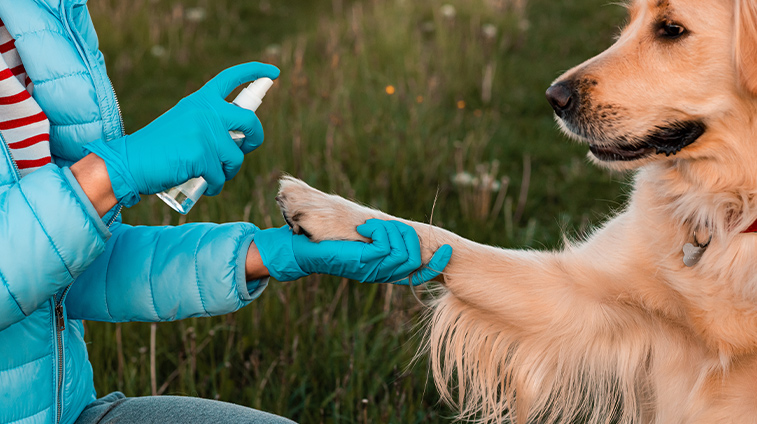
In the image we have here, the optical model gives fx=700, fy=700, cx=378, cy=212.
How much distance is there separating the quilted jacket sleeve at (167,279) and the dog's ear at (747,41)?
1.22m

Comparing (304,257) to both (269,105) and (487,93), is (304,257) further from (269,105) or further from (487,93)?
(487,93)

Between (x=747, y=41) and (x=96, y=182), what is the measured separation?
1451 mm

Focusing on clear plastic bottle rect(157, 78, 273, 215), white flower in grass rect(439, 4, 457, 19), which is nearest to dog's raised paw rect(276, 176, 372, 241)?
clear plastic bottle rect(157, 78, 273, 215)

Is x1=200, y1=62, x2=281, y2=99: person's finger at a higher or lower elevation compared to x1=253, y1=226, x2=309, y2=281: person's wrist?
higher

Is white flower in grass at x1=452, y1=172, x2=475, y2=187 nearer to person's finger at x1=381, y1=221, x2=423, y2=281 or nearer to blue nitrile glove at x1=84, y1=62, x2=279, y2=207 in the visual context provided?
person's finger at x1=381, y1=221, x2=423, y2=281

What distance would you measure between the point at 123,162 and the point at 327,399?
1054 millimetres

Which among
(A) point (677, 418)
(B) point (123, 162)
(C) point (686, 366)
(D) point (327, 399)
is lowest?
(D) point (327, 399)

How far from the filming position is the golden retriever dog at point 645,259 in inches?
65.4

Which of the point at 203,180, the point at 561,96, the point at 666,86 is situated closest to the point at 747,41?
the point at 666,86

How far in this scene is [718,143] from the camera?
1.76 metres

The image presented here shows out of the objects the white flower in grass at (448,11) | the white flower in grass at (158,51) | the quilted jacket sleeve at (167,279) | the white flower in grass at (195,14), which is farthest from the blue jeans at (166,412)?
the white flower in grass at (195,14)

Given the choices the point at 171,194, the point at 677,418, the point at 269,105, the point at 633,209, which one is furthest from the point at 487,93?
the point at 171,194

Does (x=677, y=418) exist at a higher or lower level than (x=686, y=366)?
lower

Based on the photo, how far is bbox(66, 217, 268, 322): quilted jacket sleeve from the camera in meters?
1.46
